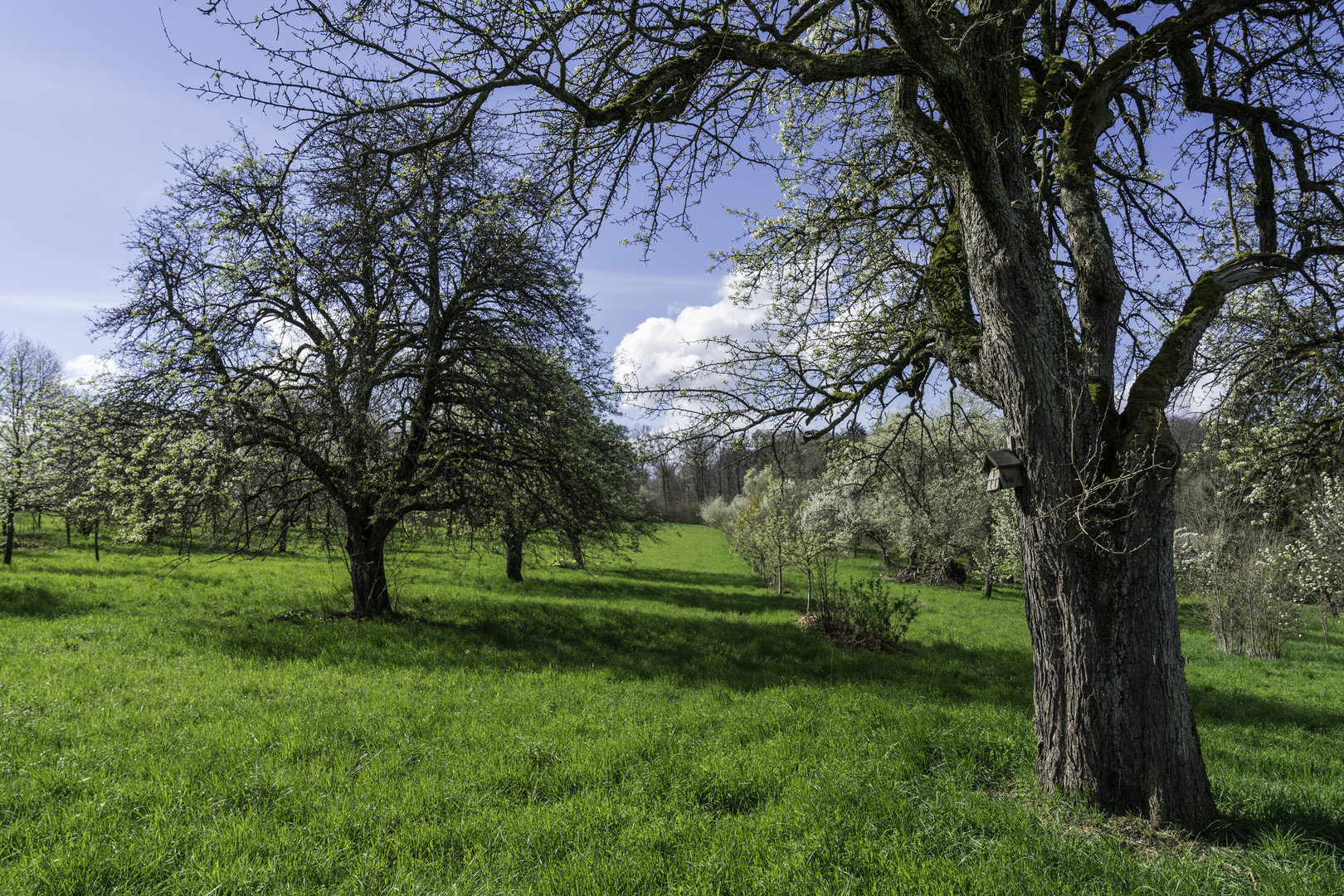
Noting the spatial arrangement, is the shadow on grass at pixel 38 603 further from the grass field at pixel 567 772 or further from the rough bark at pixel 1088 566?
the rough bark at pixel 1088 566

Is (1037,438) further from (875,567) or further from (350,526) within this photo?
(875,567)

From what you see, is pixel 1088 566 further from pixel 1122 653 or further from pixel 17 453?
pixel 17 453

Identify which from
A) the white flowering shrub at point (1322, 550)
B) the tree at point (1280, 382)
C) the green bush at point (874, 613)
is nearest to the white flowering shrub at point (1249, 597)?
the white flowering shrub at point (1322, 550)

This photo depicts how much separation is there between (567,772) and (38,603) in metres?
12.6

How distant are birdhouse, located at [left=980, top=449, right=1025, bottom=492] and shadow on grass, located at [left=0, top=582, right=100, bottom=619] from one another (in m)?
14.2

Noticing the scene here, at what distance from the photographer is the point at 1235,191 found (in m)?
6.60

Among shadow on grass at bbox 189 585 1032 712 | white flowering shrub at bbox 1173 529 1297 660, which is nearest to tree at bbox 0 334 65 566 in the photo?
shadow on grass at bbox 189 585 1032 712

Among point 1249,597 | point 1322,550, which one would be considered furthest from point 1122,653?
point 1322,550

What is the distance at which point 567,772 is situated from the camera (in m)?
4.55

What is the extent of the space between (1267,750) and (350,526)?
41.9 feet

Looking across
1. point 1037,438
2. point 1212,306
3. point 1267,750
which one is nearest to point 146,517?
point 1037,438

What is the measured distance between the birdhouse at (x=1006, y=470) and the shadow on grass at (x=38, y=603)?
1420 cm

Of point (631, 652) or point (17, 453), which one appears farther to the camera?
point (17, 453)

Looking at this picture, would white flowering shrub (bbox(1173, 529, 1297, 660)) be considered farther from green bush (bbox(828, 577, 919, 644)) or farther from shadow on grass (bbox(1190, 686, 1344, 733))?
green bush (bbox(828, 577, 919, 644))
